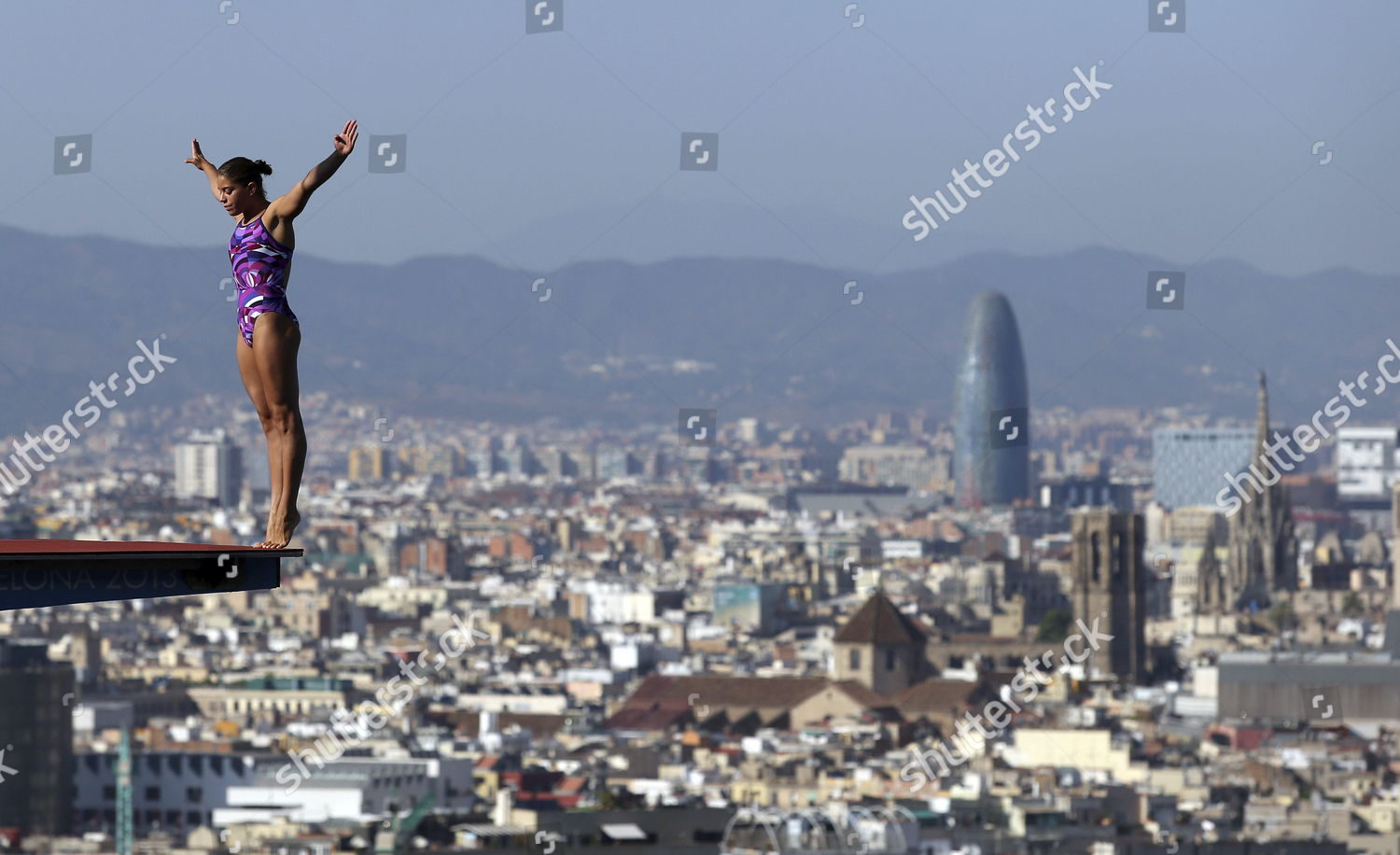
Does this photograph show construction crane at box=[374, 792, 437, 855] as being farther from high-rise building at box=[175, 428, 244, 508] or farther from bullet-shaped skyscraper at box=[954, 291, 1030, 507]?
bullet-shaped skyscraper at box=[954, 291, 1030, 507]

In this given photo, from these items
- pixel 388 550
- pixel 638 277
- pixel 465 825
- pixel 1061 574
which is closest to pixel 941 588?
pixel 1061 574

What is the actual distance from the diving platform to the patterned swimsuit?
244mm

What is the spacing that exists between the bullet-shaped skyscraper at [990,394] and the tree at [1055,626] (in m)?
39.7

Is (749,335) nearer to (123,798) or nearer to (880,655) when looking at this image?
(880,655)

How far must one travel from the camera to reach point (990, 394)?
97.2 meters

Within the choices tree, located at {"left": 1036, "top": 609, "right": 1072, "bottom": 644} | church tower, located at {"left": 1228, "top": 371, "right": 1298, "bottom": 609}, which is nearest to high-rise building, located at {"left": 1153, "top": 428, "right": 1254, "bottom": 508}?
church tower, located at {"left": 1228, "top": 371, "right": 1298, "bottom": 609}

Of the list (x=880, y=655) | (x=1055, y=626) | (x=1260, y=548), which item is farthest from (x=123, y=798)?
(x=1260, y=548)

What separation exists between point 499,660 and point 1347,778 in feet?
69.8

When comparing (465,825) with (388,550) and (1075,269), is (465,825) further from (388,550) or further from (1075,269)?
(1075,269)

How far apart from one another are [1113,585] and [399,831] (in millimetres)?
25080

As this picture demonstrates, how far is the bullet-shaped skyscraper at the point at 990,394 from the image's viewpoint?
96.6 m

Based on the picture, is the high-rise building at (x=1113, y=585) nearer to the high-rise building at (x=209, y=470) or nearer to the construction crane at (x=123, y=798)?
the construction crane at (x=123, y=798)

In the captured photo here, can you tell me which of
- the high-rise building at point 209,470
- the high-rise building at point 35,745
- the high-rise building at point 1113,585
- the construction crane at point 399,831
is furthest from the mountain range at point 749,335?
the construction crane at point 399,831

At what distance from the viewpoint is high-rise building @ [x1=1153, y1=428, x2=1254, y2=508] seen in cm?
9388
